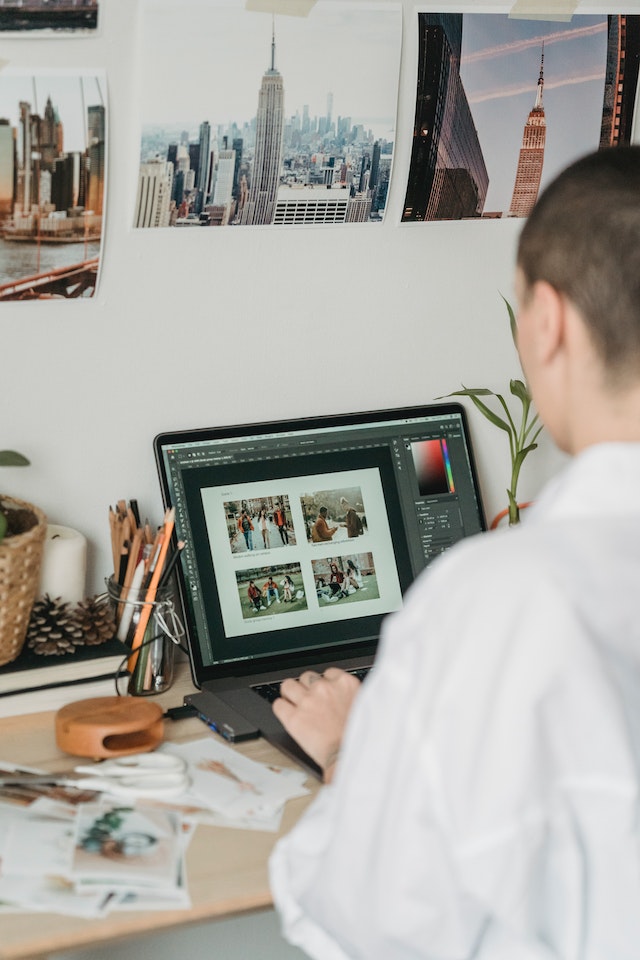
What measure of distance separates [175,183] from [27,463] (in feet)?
1.26

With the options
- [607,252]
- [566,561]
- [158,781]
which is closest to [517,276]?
[607,252]

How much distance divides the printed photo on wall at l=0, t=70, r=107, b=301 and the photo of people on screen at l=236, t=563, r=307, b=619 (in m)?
0.42

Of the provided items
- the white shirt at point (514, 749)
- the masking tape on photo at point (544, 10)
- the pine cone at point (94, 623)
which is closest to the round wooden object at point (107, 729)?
the pine cone at point (94, 623)

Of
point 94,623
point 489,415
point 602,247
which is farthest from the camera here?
point 489,415

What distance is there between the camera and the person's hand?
3.75 ft

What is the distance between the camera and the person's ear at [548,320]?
2.63 ft

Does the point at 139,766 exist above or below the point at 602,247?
below

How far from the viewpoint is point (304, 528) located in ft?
4.90

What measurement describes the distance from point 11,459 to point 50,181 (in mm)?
326

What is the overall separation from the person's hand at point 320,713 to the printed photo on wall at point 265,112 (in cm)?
A: 60

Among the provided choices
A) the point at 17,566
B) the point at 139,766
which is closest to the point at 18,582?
the point at 17,566

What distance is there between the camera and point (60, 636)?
1.31m

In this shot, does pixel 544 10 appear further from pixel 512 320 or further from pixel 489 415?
pixel 489 415

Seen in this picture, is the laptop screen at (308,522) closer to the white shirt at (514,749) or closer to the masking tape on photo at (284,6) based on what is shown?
the masking tape on photo at (284,6)
